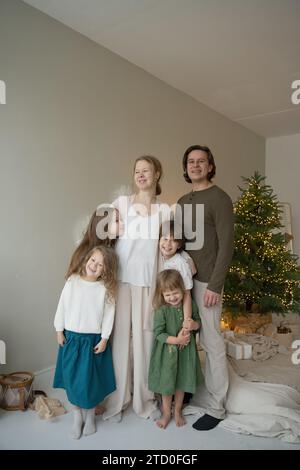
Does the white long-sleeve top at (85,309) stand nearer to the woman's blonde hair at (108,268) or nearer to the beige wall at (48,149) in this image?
the woman's blonde hair at (108,268)

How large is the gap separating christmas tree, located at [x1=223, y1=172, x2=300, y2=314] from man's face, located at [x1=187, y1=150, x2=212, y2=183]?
1731 mm

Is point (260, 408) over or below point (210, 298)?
below

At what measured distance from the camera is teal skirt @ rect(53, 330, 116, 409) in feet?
6.47

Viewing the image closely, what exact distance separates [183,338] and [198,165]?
96cm

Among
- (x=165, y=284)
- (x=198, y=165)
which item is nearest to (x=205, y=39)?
(x=198, y=165)

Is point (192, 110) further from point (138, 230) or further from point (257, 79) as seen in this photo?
point (138, 230)

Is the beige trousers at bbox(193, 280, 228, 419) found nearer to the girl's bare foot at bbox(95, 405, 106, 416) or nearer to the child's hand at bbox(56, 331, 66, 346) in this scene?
the girl's bare foot at bbox(95, 405, 106, 416)

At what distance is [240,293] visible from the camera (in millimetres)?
3820

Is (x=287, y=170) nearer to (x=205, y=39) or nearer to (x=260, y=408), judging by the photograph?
(x=205, y=39)

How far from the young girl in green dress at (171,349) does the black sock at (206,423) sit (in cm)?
8

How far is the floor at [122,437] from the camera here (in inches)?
74.7

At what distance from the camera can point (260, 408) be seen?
87.0 inches

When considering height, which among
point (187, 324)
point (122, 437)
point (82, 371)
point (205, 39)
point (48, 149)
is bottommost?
point (122, 437)

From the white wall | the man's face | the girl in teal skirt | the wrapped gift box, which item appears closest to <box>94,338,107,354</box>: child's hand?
the girl in teal skirt
